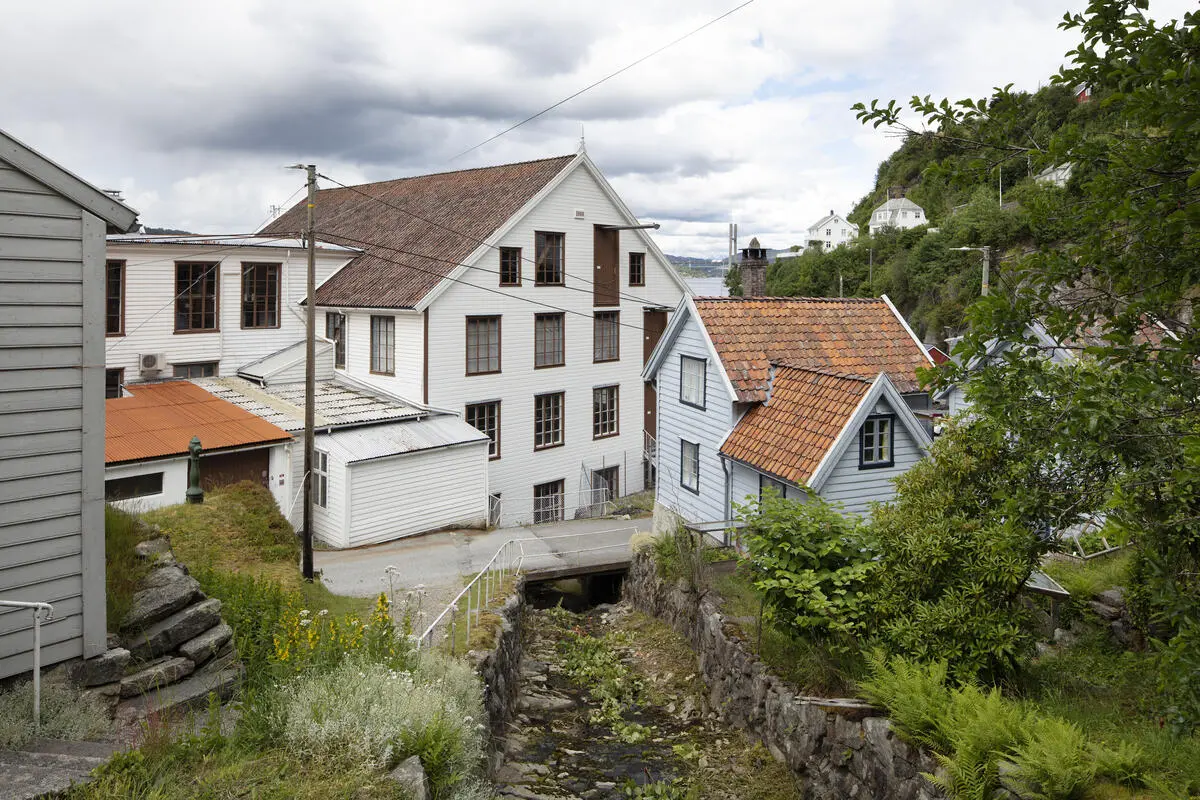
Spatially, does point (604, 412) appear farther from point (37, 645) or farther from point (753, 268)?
point (37, 645)

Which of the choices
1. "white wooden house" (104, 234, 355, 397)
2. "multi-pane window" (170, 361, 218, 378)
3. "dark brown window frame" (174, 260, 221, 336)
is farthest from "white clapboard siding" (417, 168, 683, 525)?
"multi-pane window" (170, 361, 218, 378)

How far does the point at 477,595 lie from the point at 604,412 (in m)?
16.4

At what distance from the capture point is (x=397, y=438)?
23.2 metres

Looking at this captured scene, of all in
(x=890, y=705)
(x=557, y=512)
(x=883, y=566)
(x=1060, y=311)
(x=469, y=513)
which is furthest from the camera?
(x=557, y=512)

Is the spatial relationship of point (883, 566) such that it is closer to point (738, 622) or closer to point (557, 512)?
point (738, 622)

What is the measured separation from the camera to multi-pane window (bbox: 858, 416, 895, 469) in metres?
17.1

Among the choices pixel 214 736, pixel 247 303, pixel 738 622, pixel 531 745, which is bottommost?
pixel 531 745

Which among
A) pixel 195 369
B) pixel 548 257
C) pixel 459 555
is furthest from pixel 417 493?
pixel 548 257

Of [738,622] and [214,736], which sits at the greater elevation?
[214,736]

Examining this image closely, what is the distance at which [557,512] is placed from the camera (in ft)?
101

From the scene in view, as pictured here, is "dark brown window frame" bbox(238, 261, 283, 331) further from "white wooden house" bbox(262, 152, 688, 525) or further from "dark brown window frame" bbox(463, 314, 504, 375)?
"dark brown window frame" bbox(463, 314, 504, 375)

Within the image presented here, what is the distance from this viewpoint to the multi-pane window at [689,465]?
69.5ft

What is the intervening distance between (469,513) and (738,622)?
37.7ft

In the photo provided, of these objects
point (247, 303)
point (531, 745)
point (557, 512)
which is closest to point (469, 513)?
point (557, 512)
